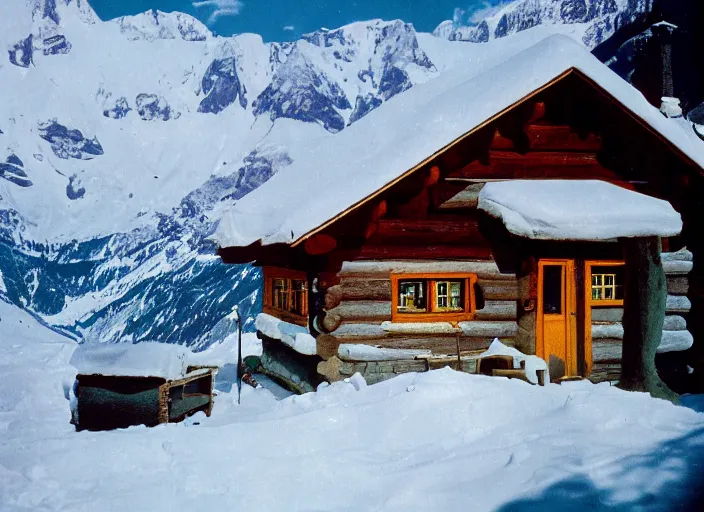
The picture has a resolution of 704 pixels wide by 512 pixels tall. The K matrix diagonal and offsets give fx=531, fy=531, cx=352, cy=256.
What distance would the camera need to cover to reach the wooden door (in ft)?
28.0

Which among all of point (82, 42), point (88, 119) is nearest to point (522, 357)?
point (82, 42)

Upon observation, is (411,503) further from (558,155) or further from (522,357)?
(558,155)

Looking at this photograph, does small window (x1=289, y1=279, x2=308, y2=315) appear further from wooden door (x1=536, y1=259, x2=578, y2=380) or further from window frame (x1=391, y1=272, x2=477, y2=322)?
wooden door (x1=536, y1=259, x2=578, y2=380)

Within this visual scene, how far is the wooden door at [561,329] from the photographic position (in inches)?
336

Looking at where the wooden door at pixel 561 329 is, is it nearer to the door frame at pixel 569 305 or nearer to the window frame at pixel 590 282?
the door frame at pixel 569 305

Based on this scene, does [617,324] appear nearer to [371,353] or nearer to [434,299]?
[434,299]

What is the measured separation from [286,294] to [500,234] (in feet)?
14.9

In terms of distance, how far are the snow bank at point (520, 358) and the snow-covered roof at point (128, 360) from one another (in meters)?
4.52

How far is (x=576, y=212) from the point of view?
750 cm

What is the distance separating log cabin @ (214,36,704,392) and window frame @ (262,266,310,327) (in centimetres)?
45

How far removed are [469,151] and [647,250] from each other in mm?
2926

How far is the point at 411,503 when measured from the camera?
430 centimetres

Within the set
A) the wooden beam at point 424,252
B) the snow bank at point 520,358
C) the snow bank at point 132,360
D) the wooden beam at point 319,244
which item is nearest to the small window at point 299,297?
the wooden beam at point 424,252

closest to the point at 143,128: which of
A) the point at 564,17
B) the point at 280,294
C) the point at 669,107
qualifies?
the point at 564,17
